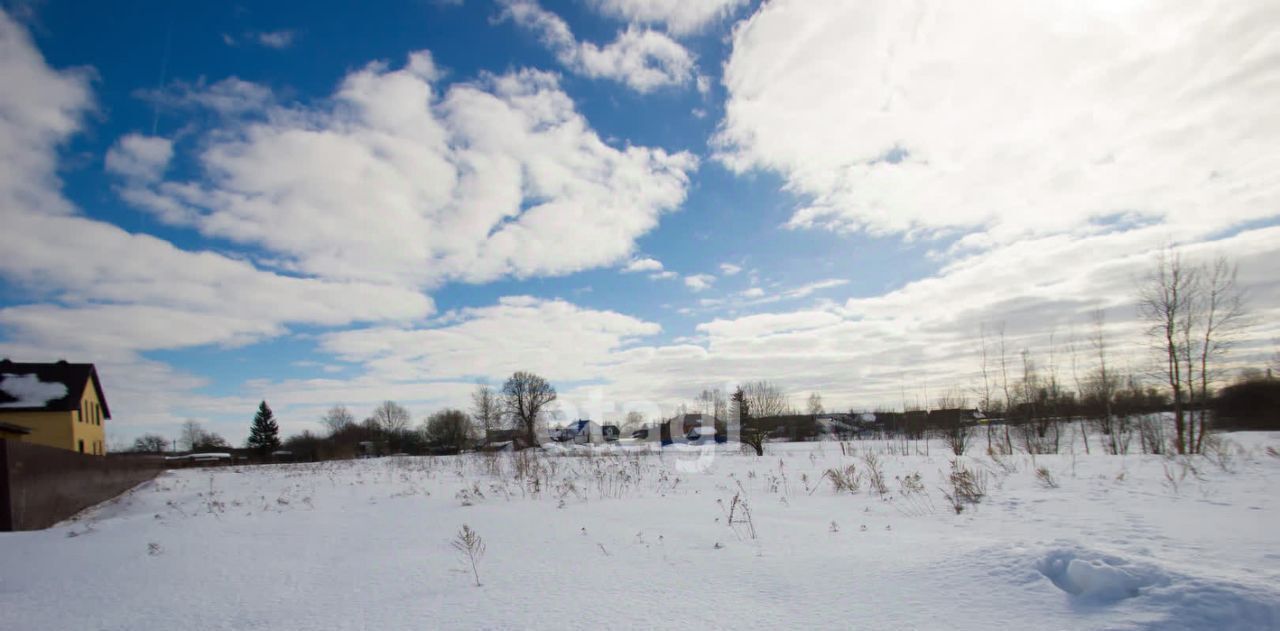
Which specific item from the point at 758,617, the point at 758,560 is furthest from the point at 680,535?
the point at 758,617

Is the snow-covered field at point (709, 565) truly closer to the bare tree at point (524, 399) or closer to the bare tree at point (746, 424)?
the bare tree at point (746, 424)

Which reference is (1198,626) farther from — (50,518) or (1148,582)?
(50,518)

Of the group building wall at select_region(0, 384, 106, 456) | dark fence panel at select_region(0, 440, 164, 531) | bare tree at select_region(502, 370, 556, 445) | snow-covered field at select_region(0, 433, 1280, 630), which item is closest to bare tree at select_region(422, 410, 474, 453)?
bare tree at select_region(502, 370, 556, 445)

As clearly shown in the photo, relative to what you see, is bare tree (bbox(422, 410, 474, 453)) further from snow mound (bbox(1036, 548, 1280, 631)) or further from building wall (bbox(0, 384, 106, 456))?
snow mound (bbox(1036, 548, 1280, 631))

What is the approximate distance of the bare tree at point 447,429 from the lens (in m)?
66.2

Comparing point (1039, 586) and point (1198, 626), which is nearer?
point (1198, 626)

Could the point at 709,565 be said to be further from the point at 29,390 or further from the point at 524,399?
the point at 524,399

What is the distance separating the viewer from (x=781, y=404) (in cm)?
3559

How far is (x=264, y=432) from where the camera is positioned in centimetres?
6531

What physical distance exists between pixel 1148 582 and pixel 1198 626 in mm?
475

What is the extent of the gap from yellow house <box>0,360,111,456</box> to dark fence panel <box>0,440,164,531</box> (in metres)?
21.0

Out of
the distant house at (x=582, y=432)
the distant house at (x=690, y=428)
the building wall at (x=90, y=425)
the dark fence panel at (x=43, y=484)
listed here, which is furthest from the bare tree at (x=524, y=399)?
the dark fence panel at (x=43, y=484)

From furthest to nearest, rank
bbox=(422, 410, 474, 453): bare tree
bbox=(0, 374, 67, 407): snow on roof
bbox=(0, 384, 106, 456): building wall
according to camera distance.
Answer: bbox=(422, 410, 474, 453): bare tree → bbox=(0, 374, 67, 407): snow on roof → bbox=(0, 384, 106, 456): building wall

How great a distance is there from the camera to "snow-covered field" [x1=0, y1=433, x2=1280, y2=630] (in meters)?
3.04
